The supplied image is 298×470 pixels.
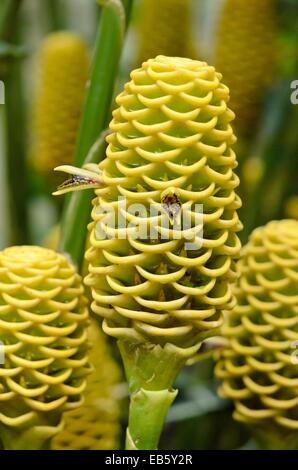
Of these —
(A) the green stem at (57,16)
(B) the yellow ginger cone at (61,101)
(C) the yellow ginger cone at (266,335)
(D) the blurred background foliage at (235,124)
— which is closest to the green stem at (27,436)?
(C) the yellow ginger cone at (266,335)

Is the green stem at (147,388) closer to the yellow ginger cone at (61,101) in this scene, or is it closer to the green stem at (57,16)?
the yellow ginger cone at (61,101)

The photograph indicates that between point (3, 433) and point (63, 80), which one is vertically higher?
point (63, 80)

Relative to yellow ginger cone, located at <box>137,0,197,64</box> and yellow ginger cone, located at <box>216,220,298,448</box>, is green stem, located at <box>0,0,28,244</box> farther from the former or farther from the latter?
yellow ginger cone, located at <box>216,220,298,448</box>

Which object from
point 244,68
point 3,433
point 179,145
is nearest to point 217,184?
point 179,145

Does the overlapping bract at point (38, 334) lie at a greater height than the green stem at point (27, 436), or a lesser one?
greater

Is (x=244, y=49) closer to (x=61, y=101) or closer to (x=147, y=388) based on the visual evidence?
(x=61, y=101)

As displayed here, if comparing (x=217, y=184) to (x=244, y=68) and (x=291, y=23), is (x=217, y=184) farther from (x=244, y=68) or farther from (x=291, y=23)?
(x=291, y=23)

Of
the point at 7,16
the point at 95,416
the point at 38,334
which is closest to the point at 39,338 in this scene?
the point at 38,334
